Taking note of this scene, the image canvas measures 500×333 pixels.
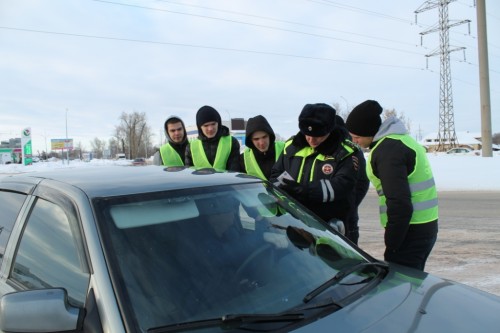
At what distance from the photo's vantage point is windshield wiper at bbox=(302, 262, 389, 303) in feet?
5.64

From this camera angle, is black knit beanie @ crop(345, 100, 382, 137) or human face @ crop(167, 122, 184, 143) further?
human face @ crop(167, 122, 184, 143)

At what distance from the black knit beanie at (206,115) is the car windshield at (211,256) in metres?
2.13

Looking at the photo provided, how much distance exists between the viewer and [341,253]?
7.21ft

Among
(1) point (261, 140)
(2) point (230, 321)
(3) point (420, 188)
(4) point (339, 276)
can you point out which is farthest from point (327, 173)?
(2) point (230, 321)

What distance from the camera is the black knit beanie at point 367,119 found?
2830 mm

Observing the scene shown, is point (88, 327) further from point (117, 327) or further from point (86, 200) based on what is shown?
point (86, 200)

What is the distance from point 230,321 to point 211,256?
422 mm

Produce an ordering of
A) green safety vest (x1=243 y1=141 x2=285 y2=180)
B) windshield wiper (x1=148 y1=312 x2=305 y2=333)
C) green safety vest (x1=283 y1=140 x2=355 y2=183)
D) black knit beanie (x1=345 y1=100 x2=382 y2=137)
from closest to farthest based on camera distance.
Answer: windshield wiper (x1=148 y1=312 x2=305 y2=333) < black knit beanie (x1=345 y1=100 x2=382 y2=137) < green safety vest (x1=283 y1=140 x2=355 y2=183) < green safety vest (x1=243 y1=141 x2=285 y2=180)

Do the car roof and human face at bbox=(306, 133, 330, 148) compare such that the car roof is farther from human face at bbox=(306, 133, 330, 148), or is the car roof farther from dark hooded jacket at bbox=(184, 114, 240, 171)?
dark hooded jacket at bbox=(184, 114, 240, 171)

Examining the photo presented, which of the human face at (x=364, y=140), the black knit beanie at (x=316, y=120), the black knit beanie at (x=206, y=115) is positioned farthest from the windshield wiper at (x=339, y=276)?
the black knit beanie at (x=206, y=115)

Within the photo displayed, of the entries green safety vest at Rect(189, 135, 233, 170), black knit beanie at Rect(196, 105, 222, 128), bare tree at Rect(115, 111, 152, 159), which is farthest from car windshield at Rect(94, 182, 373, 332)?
bare tree at Rect(115, 111, 152, 159)

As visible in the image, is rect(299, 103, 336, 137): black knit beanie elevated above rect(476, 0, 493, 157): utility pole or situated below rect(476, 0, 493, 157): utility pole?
below

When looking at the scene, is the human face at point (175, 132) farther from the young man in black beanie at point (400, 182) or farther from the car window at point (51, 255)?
the car window at point (51, 255)

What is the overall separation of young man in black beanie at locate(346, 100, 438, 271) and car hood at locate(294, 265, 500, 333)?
68cm
